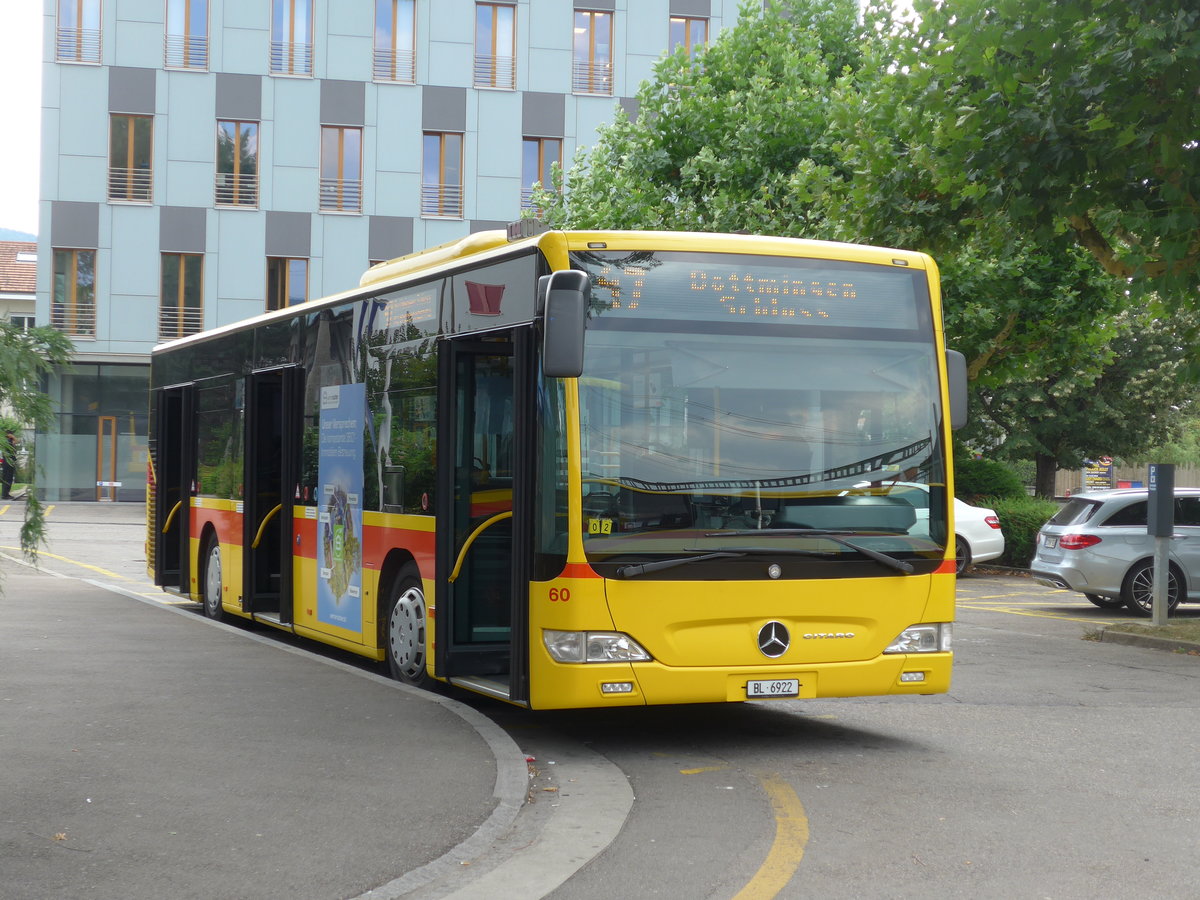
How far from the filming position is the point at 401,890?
18.5 ft

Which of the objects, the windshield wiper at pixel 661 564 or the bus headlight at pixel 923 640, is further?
the bus headlight at pixel 923 640

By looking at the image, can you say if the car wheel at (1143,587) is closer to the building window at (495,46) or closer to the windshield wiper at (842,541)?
the windshield wiper at (842,541)

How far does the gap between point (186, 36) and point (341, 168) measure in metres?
5.46

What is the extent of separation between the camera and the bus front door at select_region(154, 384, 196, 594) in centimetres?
1639

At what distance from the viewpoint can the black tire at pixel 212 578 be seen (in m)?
15.2

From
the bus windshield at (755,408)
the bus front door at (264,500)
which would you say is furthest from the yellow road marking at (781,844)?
the bus front door at (264,500)

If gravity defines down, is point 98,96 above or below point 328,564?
above

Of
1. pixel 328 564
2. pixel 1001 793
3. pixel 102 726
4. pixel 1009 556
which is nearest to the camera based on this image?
pixel 1001 793

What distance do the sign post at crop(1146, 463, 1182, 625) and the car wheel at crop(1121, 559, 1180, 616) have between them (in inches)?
95.9

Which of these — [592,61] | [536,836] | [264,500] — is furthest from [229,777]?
[592,61]

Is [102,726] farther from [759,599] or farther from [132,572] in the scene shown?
[132,572]

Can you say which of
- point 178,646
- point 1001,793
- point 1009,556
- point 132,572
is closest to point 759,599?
point 1001,793

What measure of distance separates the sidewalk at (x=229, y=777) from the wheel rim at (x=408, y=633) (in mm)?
279

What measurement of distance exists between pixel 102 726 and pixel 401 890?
3501mm
